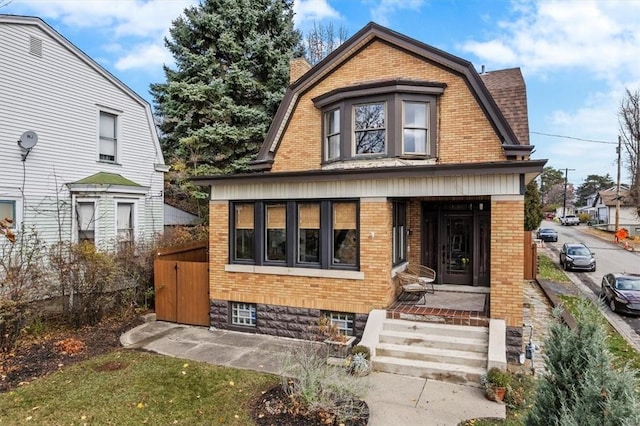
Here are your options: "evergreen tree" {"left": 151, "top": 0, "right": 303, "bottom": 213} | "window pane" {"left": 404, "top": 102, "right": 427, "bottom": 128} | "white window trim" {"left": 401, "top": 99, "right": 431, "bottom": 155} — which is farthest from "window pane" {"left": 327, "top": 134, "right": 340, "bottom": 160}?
"evergreen tree" {"left": 151, "top": 0, "right": 303, "bottom": 213}

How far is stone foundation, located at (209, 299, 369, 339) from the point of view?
31.4 ft

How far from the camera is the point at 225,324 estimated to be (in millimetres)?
10477

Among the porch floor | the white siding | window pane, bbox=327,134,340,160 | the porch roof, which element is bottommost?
the porch floor

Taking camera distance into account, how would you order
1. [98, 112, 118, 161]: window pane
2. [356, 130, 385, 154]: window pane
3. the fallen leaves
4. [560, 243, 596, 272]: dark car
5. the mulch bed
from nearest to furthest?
the mulch bed < the fallen leaves < [356, 130, 385, 154]: window pane < [98, 112, 118, 161]: window pane < [560, 243, 596, 272]: dark car

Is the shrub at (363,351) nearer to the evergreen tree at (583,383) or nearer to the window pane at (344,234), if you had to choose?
the window pane at (344,234)

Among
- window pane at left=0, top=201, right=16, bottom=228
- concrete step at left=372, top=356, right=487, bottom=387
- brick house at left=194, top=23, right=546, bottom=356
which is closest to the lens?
concrete step at left=372, top=356, right=487, bottom=387

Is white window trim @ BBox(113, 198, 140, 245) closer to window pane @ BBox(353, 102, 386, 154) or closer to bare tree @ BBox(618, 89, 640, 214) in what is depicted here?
window pane @ BBox(353, 102, 386, 154)

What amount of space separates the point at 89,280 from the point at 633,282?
749 inches

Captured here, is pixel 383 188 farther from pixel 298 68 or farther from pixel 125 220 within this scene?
pixel 125 220

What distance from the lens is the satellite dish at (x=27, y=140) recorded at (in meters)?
11.9

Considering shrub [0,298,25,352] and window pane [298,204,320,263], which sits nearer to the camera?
shrub [0,298,25,352]

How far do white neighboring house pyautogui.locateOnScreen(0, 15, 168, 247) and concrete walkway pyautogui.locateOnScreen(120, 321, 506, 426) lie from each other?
519cm

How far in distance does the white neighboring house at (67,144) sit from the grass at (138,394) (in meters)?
6.79

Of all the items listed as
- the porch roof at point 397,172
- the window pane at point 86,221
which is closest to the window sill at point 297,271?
the porch roof at point 397,172
